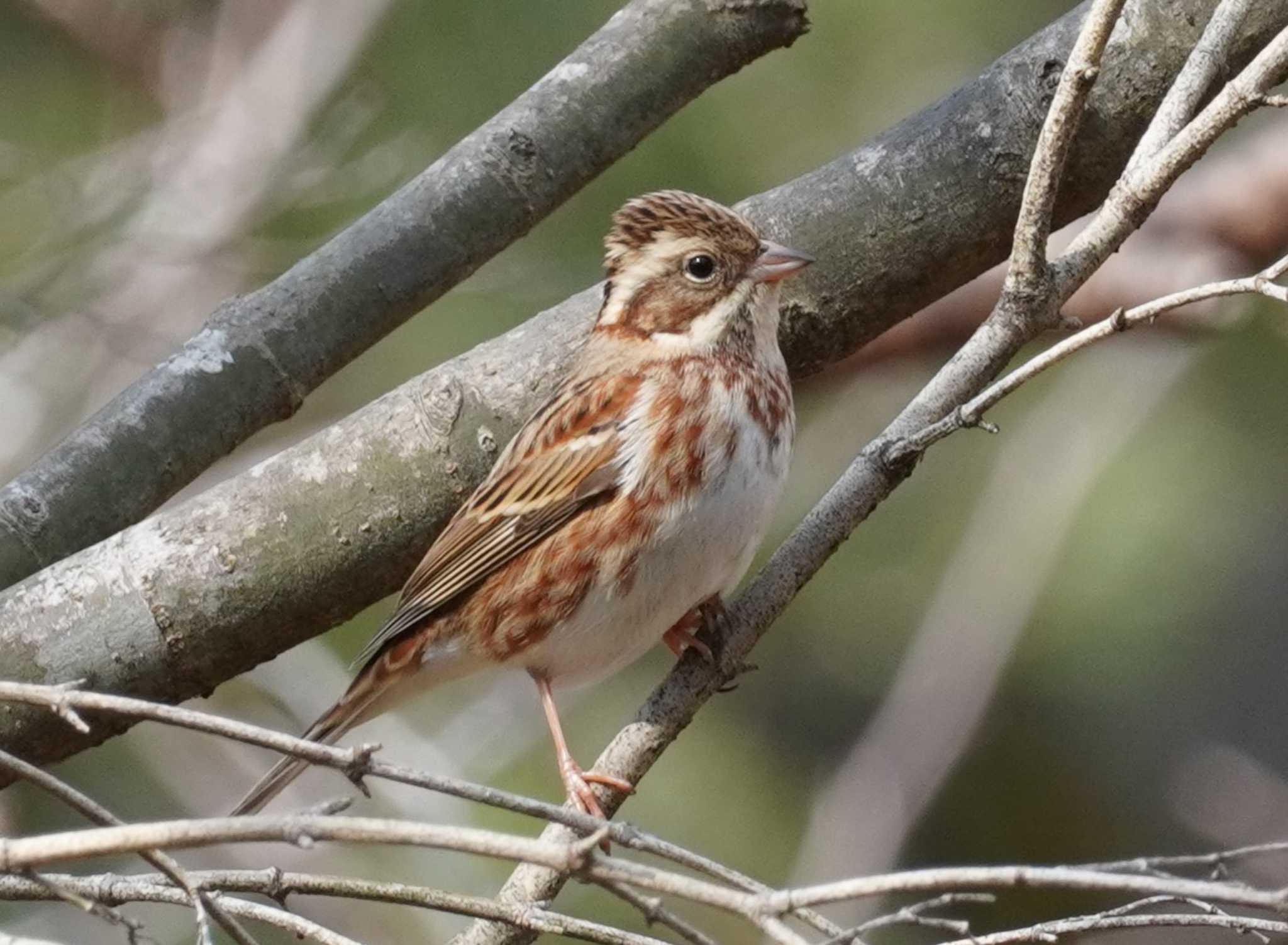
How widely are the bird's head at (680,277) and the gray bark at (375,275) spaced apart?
0.97 feet

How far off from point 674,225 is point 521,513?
708mm

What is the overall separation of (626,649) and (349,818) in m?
1.89

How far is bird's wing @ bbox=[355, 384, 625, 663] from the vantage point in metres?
3.79

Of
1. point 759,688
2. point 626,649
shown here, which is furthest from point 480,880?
point 626,649

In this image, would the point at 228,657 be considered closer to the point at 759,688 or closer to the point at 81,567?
the point at 81,567

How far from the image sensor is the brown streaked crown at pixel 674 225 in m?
3.76

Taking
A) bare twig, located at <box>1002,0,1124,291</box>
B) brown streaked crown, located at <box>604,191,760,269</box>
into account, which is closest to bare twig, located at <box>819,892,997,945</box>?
bare twig, located at <box>1002,0,1124,291</box>

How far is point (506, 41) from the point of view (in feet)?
22.4

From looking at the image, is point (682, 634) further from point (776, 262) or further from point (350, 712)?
point (350, 712)

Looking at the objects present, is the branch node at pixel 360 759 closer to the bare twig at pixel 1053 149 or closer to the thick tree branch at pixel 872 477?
the thick tree branch at pixel 872 477

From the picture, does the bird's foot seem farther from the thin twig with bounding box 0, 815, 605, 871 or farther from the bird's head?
the thin twig with bounding box 0, 815, 605, 871

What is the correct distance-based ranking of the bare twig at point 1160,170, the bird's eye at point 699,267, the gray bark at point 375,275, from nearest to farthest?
1. the bare twig at point 1160,170
2. the gray bark at point 375,275
3. the bird's eye at point 699,267

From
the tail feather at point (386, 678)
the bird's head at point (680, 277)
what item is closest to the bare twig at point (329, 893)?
the tail feather at point (386, 678)


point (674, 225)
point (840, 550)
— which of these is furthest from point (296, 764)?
point (840, 550)
